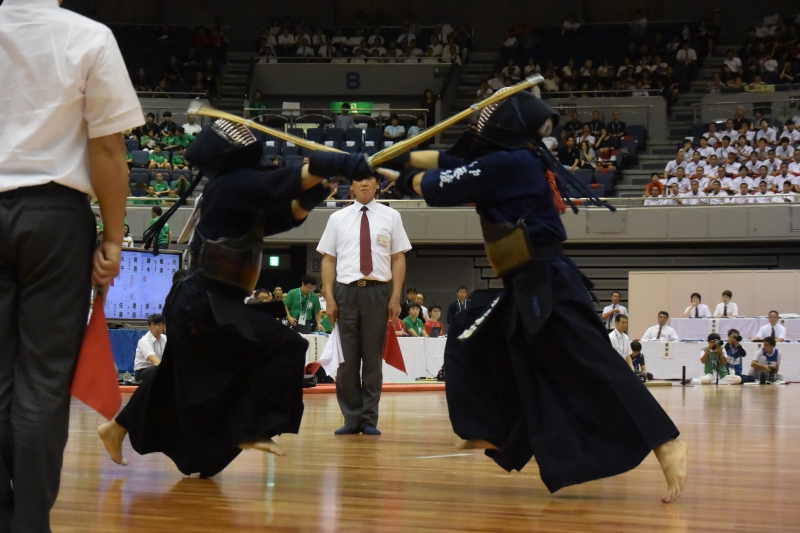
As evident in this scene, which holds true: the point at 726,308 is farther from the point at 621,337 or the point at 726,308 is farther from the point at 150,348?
the point at 150,348

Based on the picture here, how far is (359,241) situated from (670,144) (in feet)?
60.7

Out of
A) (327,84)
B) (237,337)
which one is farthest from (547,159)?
(327,84)

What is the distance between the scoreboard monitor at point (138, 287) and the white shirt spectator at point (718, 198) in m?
12.4

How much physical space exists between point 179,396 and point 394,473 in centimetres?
110

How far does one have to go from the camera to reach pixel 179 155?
22.7m

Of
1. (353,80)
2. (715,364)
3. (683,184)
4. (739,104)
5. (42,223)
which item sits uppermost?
(353,80)

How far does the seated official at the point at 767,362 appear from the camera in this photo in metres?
16.7

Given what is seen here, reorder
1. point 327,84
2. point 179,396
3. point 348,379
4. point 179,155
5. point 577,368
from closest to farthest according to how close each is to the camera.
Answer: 1. point 577,368
2. point 179,396
3. point 348,379
4. point 179,155
5. point 327,84

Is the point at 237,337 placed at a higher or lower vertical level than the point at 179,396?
higher

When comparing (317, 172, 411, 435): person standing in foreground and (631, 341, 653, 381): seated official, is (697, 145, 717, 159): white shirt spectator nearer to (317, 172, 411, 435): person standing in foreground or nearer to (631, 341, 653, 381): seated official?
(631, 341, 653, 381): seated official

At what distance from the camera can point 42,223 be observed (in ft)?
8.76

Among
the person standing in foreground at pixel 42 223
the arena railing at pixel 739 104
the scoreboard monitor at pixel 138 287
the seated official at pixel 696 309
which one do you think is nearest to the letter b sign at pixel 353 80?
the arena railing at pixel 739 104

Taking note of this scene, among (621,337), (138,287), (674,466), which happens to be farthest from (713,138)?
(674,466)

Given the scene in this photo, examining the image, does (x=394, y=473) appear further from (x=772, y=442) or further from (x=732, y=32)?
(x=732, y=32)
